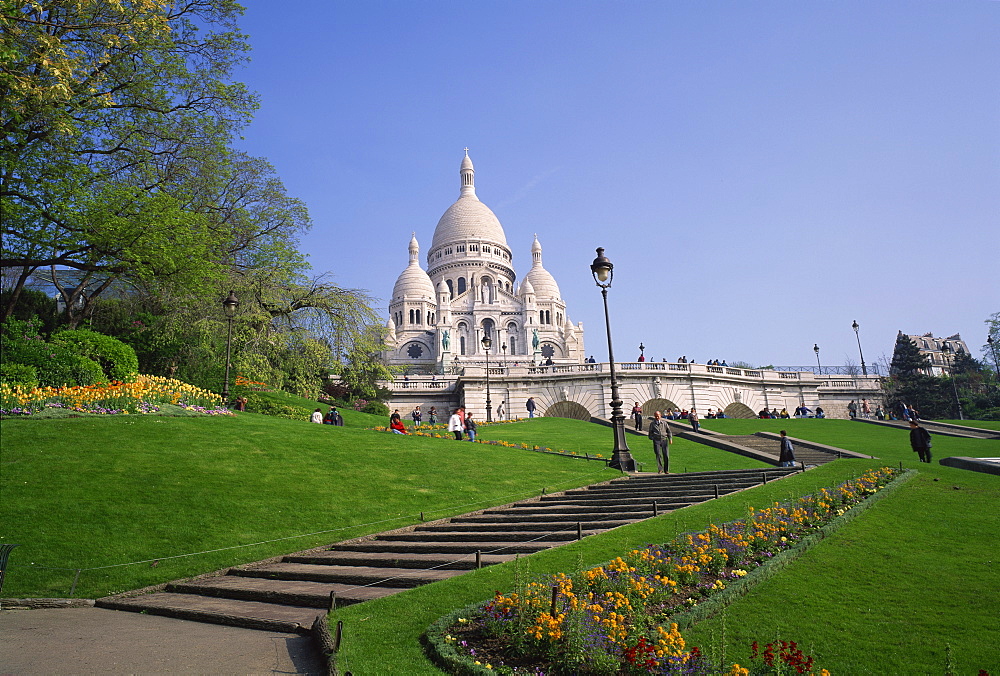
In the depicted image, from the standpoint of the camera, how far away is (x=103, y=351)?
20.8 meters

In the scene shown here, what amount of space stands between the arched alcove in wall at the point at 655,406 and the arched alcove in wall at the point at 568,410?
2842 mm

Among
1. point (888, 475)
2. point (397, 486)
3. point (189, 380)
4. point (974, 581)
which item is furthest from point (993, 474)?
point (189, 380)

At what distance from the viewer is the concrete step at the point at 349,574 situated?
7688mm

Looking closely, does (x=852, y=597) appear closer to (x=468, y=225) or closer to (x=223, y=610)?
(x=223, y=610)

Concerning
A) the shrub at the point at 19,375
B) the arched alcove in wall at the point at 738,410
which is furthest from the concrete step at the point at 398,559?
the arched alcove in wall at the point at 738,410

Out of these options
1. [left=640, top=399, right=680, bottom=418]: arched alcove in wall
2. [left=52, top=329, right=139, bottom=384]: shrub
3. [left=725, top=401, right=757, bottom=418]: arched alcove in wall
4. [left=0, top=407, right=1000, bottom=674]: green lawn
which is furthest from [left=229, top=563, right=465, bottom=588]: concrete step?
[left=725, top=401, right=757, bottom=418]: arched alcove in wall

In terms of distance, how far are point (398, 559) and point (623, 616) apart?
4.43m

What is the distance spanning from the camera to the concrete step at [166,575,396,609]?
737cm

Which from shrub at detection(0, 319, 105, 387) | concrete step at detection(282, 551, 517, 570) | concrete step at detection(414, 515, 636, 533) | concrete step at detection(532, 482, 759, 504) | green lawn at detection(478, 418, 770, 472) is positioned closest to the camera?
concrete step at detection(282, 551, 517, 570)

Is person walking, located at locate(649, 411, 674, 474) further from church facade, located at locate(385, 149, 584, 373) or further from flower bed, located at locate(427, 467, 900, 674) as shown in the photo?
church facade, located at locate(385, 149, 584, 373)

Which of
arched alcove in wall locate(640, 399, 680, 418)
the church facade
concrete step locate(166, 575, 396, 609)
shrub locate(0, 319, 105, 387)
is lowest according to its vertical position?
concrete step locate(166, 575, 396, 609)

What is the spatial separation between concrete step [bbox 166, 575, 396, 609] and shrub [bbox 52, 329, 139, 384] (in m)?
14.3

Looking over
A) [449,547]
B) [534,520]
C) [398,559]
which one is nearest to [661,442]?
[534,520]

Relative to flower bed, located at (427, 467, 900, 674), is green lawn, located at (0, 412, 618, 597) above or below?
above
